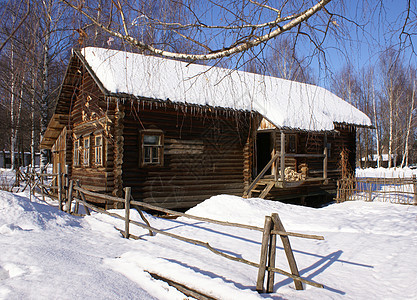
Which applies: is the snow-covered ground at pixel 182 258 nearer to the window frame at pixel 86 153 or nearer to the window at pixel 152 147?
the window at pixel 152 147

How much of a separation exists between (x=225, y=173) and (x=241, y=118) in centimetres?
239

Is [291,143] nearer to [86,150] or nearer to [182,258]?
[86,150]

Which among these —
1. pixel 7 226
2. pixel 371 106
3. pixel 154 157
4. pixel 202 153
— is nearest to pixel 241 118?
pixel 202 153

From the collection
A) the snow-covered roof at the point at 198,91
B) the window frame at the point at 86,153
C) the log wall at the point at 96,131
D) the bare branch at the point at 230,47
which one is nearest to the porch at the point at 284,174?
the snow-covered roof at the point at 198,91

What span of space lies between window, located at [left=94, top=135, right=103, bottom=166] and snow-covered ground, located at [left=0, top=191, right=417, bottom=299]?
2762 mm

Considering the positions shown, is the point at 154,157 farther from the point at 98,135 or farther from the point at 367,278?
the point at 367,278

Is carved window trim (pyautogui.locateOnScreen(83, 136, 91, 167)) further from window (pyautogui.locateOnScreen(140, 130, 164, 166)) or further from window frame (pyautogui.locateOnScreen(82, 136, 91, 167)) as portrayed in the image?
window (pyautogui.locateOnScreen(140, 130, 164, 166))

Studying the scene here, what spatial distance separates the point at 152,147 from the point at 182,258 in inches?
265

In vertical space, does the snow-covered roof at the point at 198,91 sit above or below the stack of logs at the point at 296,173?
above

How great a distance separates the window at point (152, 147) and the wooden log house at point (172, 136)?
4 centimetres

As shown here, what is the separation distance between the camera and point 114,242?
6676 millimetres

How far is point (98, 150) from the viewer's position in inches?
476

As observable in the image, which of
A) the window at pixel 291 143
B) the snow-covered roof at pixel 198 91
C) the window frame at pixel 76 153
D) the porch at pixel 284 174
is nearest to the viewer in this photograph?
the snow-covered roof at pixel 198 91

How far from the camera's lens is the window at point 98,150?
11602 millimetres
